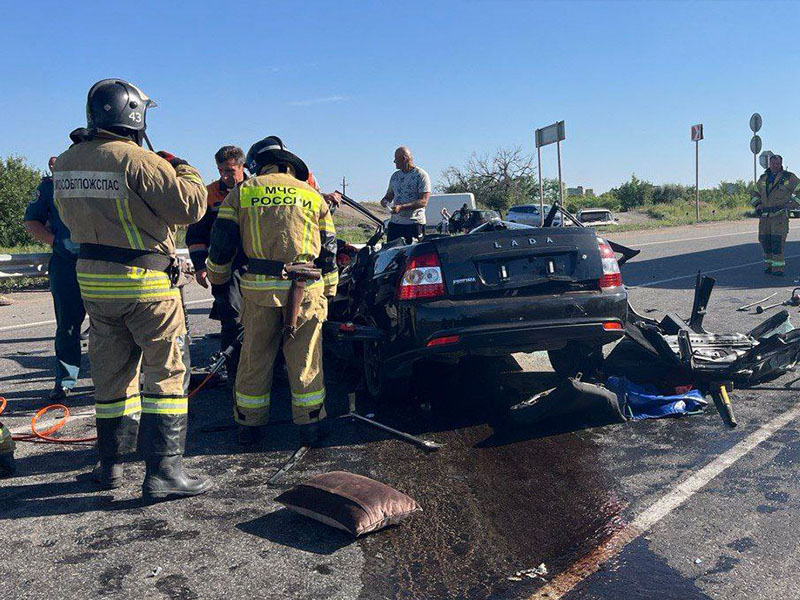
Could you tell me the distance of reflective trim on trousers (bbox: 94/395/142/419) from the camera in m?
3.73

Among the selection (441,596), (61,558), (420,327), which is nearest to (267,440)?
(420,327)

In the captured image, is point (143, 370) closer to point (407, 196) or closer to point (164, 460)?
point (164, 460)

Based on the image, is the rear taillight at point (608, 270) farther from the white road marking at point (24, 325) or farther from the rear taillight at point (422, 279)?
the white road marking at point (24, 325)

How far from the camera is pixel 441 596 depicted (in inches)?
105

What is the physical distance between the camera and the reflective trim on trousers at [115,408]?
3732 mm

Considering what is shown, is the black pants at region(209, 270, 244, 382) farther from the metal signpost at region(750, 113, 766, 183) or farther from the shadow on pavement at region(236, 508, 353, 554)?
the metal signpost at region(750, 113, 766, 183)

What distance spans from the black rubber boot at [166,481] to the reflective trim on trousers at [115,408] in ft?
1.07

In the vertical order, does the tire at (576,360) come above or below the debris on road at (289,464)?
above

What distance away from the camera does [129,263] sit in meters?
3.57

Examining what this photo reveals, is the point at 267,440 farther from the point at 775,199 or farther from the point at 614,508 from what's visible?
the point at 775,199

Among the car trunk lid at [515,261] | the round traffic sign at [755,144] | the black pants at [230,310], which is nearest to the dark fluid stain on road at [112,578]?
the car trunk lid at [515,261]

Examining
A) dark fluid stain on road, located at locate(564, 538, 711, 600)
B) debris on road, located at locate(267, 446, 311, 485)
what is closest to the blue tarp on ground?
dark fluid stain on road, located at locate(564, 538, 711, 600)

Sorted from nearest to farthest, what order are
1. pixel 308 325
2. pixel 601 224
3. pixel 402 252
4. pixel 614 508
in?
pixel 614 508 < pixel 308 325 < pixel 402 252 < pixel 601 224

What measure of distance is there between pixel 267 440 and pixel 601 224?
2896 centimetres
